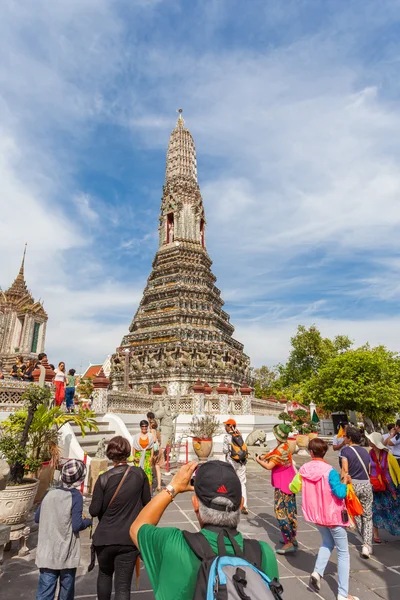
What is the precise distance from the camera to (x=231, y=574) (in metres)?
1.43

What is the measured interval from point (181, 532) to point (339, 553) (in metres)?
2.90

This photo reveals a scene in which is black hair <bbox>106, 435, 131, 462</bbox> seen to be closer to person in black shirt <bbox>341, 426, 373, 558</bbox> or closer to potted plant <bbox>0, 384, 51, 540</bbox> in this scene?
potted plant <bbox>0, 384, 51, 540</bbox>

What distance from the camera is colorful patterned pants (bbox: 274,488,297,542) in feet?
15.9

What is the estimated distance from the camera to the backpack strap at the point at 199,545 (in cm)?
162

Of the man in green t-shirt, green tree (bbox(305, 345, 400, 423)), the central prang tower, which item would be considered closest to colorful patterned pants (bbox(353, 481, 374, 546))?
the man in green t-shirt

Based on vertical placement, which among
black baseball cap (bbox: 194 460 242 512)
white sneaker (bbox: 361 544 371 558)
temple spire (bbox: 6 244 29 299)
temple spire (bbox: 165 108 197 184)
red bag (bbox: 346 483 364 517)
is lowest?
white sneaker (bbox: 361 544 371 558)

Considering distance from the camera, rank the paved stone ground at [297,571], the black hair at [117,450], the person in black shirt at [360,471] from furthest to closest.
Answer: the person in black shirt at [360,471], the paved stone ground at [297,571], the black hair at [117,450]

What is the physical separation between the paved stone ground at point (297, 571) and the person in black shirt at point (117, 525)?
943mm

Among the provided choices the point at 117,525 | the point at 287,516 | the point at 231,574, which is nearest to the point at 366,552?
the point at 287,516

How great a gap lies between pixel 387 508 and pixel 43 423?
19.0ft

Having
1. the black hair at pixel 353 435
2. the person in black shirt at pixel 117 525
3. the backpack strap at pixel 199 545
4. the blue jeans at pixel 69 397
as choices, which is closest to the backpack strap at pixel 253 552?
the backpack strap at pixel 199 545

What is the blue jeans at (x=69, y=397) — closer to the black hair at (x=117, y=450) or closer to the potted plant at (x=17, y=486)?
the potted plant at (x=17, y=486)

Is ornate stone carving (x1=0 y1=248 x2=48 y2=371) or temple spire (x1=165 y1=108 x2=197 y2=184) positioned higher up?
temple spire (x1=165 y1=108 x2=197 y2=184)

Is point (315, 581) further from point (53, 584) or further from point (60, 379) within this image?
point (60, 379)
